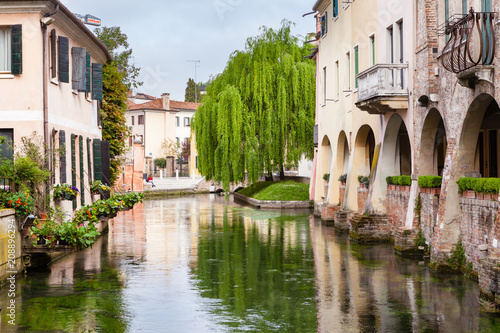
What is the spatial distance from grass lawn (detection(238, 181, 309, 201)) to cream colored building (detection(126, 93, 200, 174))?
4810cm

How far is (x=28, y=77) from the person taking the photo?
17.6 metres

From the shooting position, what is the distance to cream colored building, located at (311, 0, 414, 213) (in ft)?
65.3

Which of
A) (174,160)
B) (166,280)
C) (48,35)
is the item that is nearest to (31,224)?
(166,280)

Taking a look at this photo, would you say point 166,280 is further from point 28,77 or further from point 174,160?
point 174,160

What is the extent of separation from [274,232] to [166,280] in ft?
37.2

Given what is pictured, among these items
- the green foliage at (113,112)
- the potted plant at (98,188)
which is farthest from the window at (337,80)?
the potted plant at (98,188)

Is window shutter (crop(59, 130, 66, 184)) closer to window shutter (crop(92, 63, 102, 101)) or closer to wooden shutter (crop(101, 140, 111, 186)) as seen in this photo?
window shutter (crop(92, 63, 102, 101))

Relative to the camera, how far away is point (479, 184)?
13992 mm

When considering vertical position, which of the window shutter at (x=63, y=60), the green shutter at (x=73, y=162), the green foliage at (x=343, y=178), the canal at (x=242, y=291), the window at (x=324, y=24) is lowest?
the canal at (x=242, y=291)

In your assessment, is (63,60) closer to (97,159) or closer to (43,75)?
(43,75)

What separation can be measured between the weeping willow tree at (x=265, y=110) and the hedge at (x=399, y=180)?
1912cm

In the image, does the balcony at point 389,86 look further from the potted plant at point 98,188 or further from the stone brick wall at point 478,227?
the potted plant at point 98,188

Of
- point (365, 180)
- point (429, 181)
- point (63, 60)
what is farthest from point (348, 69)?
point (63, 60)

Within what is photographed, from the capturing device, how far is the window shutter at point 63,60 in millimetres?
18938
